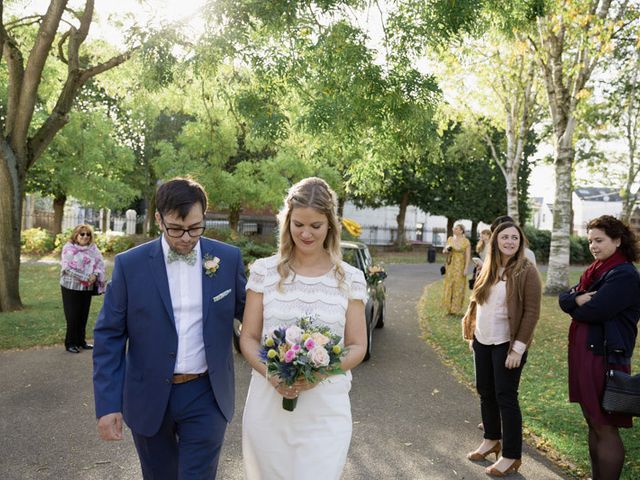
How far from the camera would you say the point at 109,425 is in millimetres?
2906

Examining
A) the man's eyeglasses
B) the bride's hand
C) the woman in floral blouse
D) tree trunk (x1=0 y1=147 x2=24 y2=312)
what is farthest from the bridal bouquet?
tree trunk (x1=0 y1=147 x2=24 y2=312)

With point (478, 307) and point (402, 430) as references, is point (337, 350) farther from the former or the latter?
point (402, 430)

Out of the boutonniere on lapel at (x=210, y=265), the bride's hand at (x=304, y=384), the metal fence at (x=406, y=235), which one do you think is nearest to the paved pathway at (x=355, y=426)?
the bride's hand at (x=304, y=384)

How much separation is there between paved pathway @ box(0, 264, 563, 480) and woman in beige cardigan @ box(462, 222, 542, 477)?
300 mm

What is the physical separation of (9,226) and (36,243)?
60.2 feet

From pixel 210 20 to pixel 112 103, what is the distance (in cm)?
2873

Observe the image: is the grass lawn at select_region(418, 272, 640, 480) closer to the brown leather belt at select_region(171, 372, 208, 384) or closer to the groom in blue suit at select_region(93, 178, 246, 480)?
the groom in blue suit at select_region(93, 178, 246, 480)

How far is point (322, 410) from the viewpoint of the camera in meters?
2.97

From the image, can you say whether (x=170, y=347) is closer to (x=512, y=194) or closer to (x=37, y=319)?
(x=37, y=319)

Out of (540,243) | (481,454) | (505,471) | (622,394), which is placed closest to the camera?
(622,394)

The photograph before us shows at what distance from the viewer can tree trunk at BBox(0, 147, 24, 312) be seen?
38.8 ft

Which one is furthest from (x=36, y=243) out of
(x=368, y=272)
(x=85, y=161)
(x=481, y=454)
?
(x=481, y=454)

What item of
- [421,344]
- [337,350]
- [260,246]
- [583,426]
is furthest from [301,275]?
[421,344]

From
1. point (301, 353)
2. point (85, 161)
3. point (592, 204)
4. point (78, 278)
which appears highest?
point (592, 204)
